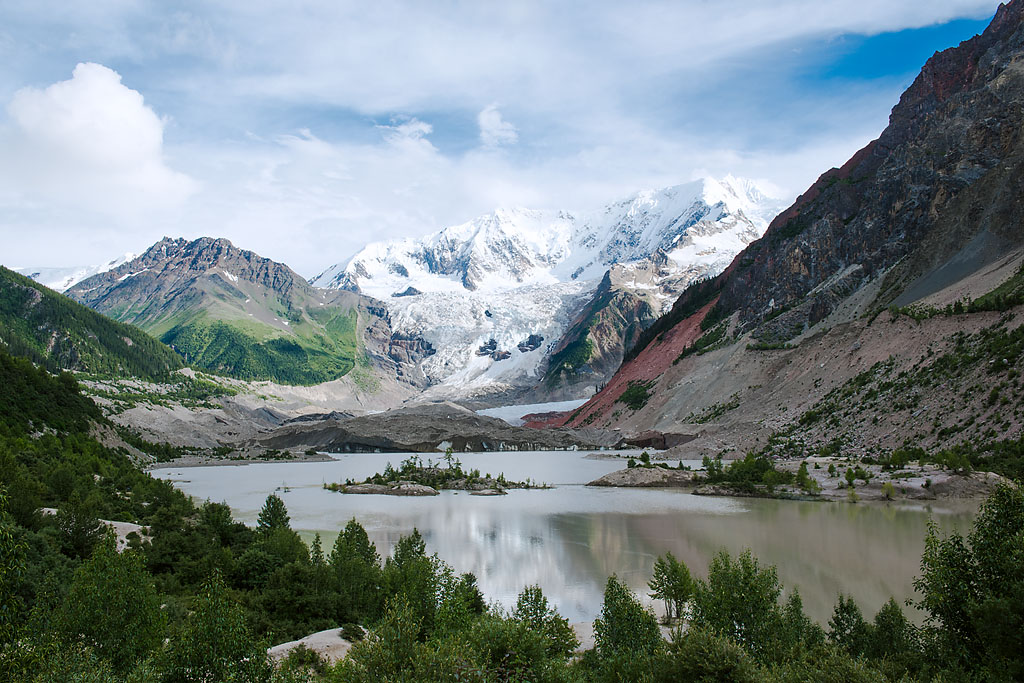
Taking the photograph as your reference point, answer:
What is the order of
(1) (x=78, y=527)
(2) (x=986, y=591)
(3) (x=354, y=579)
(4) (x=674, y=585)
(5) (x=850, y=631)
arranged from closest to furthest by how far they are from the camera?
(2) (x=986, y=591) < (5) (x=850, y=631) < (4) (x=674, y=585) < (3) (x=354, y=579) < (1) (x=78, y=527)

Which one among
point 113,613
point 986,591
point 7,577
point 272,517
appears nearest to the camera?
point 7,577

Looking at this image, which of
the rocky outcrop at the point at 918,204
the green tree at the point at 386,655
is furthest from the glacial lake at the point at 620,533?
the rocky outcrop at the point at 918,204

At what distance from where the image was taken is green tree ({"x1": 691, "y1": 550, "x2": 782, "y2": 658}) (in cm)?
1599

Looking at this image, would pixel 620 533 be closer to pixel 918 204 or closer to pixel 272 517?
pixel 272 517

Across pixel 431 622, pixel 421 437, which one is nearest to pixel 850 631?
pixel 431 622

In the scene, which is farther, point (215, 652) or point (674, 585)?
point (674, 585)

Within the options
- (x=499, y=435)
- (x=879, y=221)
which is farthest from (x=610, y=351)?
(x=879, y=221)

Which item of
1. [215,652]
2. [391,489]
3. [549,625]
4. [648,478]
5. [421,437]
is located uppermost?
[215,652]

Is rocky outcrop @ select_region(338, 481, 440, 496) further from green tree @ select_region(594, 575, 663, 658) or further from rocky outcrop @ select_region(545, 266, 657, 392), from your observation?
rocky outcrop @ select_region(545, 266, 657, 392)

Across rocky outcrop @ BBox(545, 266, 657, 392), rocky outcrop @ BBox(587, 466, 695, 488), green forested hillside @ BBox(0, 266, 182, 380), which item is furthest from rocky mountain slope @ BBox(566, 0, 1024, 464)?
green forested hillside @ BBox(0, 266, 182, 380)

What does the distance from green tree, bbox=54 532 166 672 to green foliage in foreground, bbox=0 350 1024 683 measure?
33 mm

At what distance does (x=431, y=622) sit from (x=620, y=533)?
1989cm

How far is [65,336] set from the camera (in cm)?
14850

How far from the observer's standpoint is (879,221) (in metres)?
79.6
